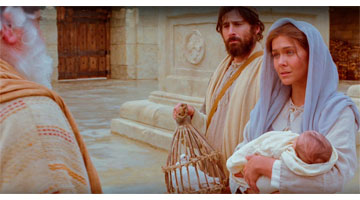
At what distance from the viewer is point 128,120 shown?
332 centimetres

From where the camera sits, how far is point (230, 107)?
2697mm

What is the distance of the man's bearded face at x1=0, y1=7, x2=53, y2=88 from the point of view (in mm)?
2113

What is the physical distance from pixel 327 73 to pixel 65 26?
6.59 ft

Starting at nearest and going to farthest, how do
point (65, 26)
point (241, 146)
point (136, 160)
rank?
1. point (241, 146)
2. point (136, 160)
3. point (65, 26)

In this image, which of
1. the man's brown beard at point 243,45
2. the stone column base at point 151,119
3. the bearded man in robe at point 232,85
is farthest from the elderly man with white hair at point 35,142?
the stone column base at point 151,119

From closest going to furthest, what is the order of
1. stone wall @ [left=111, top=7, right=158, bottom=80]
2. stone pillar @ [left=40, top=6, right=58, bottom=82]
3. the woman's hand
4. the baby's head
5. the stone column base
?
1. the baby's head
2. the woman's hand
3. stone pillar @ [left=40, top=6, right=58, bottom=82]
4. stone wall @ [left=111, top=7, right=158, bottom=80]
5. the stone column base

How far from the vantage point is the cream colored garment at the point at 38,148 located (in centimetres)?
192

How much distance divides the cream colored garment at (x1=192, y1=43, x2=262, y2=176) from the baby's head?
0.61 meters

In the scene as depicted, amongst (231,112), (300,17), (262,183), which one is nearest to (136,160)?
(231,112)

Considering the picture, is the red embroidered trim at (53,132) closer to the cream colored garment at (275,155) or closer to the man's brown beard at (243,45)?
the cream colored garment at (275,155)

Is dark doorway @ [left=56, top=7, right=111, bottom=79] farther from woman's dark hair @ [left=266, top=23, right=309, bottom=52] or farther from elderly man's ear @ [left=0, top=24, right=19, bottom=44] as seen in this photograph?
woman's dark hair @ [left=266, top=23, right=309, bottom=52]

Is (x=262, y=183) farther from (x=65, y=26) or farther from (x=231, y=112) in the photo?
(x=65, y=26)

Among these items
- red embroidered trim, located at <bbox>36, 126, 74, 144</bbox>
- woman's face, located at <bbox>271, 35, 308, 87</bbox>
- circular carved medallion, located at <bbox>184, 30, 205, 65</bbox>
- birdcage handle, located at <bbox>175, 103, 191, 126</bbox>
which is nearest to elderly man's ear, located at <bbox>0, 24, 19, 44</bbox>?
red embroidered trim, located at <bbox>36, 126, 74, 144</bbox>

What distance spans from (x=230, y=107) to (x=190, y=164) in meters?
0.36
